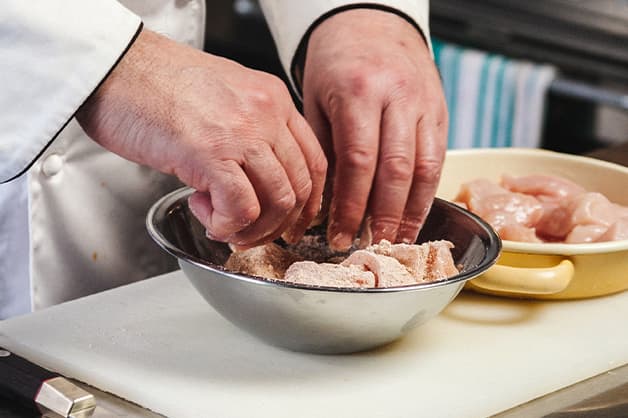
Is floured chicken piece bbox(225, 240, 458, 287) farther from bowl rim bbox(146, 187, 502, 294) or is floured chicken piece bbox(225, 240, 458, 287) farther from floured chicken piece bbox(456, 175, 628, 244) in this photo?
floured chicken piece bbox(456, 175, 628, 244)

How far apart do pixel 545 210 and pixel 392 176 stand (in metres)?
0.24

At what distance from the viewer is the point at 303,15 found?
1206mm

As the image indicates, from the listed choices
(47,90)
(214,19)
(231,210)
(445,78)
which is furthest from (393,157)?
(214,19)

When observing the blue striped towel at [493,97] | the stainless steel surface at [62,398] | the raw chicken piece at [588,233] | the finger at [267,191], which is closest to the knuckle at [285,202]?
the finger at [267,191]

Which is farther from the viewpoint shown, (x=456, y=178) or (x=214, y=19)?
(x=214, y=19)

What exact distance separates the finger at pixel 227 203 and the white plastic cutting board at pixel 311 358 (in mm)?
119

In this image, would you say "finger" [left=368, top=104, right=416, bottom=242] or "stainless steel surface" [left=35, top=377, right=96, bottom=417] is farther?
"finger" [left=368, top=104, right=416, bottom=242]

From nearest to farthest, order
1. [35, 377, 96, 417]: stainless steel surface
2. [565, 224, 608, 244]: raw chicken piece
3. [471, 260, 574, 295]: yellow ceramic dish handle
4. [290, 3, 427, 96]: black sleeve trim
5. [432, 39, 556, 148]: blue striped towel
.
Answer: [35, 377, 96, 417]: stainless steel surface
[471, 260, 574, 295]: yellow ceramic dish handle
[565, 224, 608, 244]: raw chicken piece
[290, 3, 427, 96]: black sleeve trim
[432, 39, 556, 148]: blue striped towel

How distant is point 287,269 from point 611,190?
51cm

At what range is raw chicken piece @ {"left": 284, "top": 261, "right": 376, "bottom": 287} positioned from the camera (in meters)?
0.86

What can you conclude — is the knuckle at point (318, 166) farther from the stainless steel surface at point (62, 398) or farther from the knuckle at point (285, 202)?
the stainless steel surface at point (62, 398)

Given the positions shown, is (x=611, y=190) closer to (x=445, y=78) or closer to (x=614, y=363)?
(x=614, y=363)

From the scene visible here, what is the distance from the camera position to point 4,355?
81cm

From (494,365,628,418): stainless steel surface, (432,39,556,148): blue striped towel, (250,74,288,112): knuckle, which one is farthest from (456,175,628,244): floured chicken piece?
(432,39,556,148): blue striped towel
